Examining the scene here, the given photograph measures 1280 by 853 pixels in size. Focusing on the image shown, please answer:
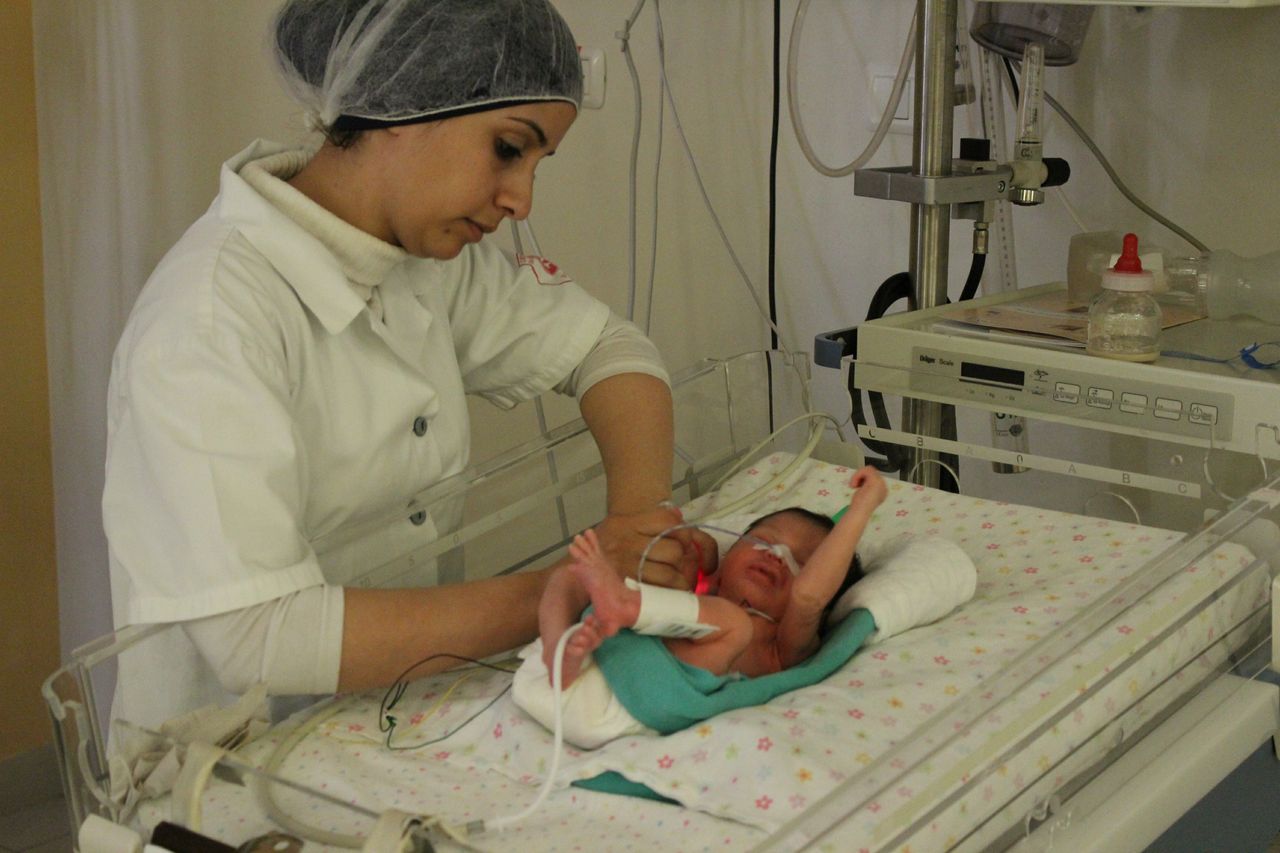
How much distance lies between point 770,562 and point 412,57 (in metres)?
0.56

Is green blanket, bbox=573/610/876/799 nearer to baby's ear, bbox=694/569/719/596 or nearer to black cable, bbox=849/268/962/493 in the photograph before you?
baby's ear, bbox=694/569/719/596

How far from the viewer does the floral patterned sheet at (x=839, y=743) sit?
991 millimetres

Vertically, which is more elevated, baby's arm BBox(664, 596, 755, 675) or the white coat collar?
the white coat collar

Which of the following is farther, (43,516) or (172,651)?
(43,516)

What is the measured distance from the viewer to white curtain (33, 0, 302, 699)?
2.12 meters

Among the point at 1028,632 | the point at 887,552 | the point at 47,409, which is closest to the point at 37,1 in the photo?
the point at 47,409

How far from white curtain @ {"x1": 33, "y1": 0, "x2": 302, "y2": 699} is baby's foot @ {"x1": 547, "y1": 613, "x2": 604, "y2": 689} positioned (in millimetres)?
1338

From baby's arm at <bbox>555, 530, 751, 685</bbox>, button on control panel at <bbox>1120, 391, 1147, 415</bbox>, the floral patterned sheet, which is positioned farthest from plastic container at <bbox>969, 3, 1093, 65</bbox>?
baby's arm at <bbox>555, 530, 751, 685</bbox>

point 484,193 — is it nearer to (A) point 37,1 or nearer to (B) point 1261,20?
(A) point 37,1

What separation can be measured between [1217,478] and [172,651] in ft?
3.54

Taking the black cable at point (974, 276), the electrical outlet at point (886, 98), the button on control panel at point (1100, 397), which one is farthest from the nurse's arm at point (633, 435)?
the electrical outlet at point (886, 98)

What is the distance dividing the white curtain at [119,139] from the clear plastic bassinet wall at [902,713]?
909mm

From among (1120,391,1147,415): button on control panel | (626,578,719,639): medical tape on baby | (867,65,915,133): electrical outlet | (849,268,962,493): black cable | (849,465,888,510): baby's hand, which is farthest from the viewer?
(867,65,915,133): electrical outlet

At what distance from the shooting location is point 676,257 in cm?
280
